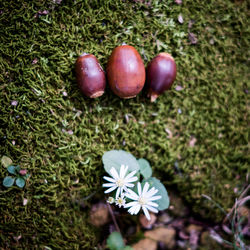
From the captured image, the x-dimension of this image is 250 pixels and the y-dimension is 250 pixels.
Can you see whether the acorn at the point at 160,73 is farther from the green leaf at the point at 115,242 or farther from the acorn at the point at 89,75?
the green leaf at the point at 115,242

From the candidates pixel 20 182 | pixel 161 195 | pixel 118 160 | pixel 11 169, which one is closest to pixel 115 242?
pixel 161 195

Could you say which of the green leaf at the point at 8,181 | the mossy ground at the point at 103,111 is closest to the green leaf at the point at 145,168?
the mossy ground at the point at 103,111

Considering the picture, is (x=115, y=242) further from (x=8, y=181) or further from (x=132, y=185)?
(x=8, y=181)

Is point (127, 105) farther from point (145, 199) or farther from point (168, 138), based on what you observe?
point (145, 199)

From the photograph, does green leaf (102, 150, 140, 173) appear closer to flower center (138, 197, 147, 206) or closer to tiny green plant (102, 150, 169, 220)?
tiny green plant (102, 150, 169, 220)

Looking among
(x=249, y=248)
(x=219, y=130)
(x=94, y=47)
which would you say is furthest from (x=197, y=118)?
(x=249, y=248)

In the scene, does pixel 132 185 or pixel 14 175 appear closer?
pixel 132 185

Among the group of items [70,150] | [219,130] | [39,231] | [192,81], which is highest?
[192,81]
